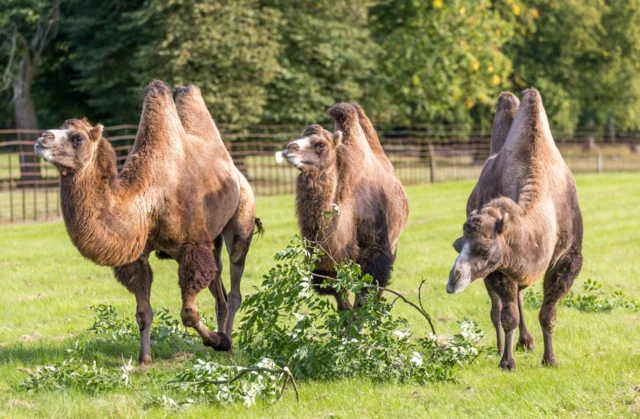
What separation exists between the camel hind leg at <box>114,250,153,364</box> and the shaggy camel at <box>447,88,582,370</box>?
9.17 ft

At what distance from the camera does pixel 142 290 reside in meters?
7.77

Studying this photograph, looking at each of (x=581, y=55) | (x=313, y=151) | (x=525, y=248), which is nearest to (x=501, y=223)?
(x=525, y=248)

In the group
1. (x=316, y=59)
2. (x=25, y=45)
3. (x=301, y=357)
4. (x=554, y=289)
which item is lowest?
(x=301, y=357)

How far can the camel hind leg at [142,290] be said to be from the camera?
7.68m

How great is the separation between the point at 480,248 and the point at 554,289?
1452mm

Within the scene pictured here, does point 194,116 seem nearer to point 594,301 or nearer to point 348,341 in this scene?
point 348,341

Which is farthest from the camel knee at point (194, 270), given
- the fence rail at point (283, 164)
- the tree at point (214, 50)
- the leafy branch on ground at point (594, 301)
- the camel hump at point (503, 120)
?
the tree at point (214, 50)

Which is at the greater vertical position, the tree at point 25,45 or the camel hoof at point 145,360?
the tree at point 25,45

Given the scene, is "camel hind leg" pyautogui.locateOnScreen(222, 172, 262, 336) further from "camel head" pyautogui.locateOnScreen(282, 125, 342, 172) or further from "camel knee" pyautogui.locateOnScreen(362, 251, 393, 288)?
"camel head" pyautogui.locateOnScreen(282, 125, 342, 172)

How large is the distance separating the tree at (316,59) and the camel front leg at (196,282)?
21.3 m

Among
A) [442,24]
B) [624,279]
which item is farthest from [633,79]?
[624,279]

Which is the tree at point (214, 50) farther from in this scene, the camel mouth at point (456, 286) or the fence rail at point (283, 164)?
the camel mouth at point (456, 286)

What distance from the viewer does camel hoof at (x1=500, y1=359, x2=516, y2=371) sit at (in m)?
7.06

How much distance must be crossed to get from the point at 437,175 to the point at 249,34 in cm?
898
